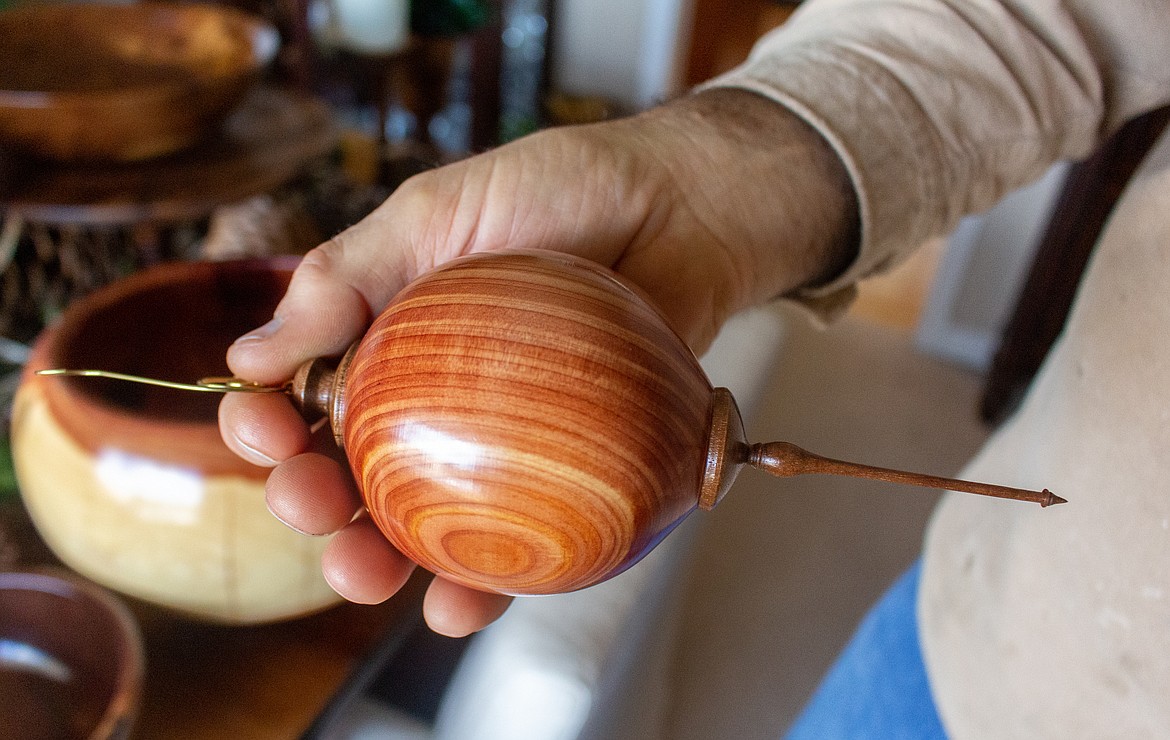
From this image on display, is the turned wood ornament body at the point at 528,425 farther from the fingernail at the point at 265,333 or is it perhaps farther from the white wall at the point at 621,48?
the white wall at the point at 621,48

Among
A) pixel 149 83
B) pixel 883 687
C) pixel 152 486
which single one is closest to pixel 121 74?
pixel 149 83

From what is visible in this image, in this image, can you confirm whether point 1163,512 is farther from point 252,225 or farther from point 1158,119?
point 1158,119

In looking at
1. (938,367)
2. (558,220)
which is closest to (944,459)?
(938,367)

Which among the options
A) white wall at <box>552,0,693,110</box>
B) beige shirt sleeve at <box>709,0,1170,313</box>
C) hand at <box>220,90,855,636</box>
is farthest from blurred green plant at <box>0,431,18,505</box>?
white wall at <box>552,0,693,110</box>

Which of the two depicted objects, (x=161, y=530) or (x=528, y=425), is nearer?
(x=528, y=425)

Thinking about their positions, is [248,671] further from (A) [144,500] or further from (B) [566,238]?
(B) [566,238]

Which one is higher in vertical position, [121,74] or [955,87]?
[955,87]
